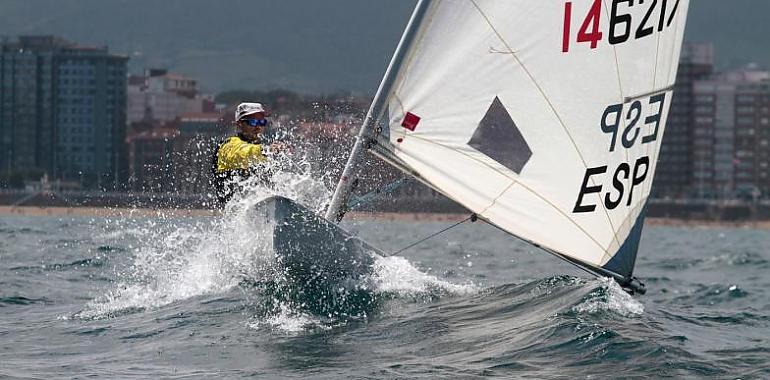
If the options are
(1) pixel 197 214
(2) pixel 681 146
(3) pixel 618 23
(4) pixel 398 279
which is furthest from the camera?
(2) pixel 681 146

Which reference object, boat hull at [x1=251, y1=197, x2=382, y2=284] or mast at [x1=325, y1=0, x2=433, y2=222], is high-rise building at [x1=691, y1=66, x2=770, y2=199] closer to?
mast at [x1=325, y1=0, x2=433, y2=222]

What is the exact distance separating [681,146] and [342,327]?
114 meters

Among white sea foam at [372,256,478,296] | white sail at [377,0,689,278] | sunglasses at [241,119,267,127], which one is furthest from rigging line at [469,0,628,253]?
sunglasses at [241,119,267,127]

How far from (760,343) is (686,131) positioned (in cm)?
11634

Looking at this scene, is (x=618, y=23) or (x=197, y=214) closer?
(x=618, y=23)

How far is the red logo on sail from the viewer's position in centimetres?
967

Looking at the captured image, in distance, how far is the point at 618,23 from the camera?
375 inches

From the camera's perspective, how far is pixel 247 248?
32.7 feet

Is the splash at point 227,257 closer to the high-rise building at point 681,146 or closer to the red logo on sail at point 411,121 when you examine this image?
the red logo on sail at point 411,121

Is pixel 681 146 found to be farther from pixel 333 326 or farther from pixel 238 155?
pixel 333 326

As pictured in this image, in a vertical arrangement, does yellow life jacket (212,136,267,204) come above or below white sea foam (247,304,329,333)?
above

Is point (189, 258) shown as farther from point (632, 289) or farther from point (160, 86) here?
point (160, 86)

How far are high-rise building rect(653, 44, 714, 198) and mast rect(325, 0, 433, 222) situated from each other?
327 ft

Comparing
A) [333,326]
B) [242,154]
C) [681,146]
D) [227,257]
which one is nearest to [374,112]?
[242,154]
